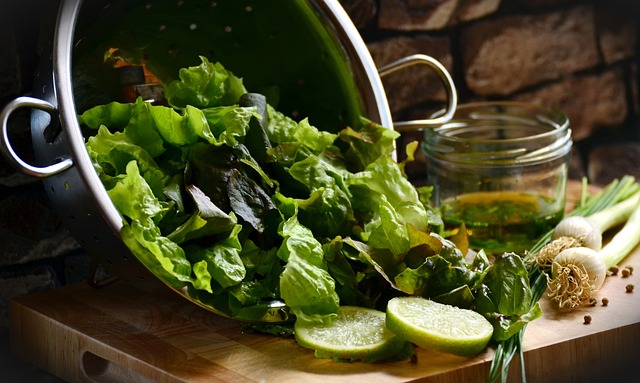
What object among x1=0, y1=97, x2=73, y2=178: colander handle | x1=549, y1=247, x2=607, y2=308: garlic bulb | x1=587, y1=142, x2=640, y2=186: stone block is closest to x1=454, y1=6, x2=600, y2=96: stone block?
x1=587, y1=142, x2=640, y2=186: stone block

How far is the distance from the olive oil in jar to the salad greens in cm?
16

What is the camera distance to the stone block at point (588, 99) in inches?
80.3

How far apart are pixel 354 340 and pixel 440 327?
109 millimetres

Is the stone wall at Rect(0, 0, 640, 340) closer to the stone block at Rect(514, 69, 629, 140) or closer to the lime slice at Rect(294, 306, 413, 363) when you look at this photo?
the stone block at Rect(514, 69, 629, 140)

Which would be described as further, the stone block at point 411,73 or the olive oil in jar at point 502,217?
the stone block at point 411,73

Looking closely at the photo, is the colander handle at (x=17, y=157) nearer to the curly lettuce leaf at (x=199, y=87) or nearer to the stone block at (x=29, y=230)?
the curly lettuce leaf at (x=199, y=87)

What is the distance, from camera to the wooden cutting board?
1090 millimetres

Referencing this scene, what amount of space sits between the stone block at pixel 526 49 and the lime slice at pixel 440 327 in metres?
0.90

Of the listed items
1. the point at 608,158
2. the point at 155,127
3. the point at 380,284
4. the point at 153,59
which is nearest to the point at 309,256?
the point at 380,284

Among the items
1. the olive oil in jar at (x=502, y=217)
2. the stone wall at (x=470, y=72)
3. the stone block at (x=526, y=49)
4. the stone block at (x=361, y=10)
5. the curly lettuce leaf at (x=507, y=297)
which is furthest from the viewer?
the stone block at (x=526, y=49)

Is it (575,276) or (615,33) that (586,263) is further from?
(615,33)

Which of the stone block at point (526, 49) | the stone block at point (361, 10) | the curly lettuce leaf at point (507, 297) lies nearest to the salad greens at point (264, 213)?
the curly lettuce leaf at point (507, 297)

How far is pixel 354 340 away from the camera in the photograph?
1119 millimetres

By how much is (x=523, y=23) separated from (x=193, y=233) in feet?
3.60
